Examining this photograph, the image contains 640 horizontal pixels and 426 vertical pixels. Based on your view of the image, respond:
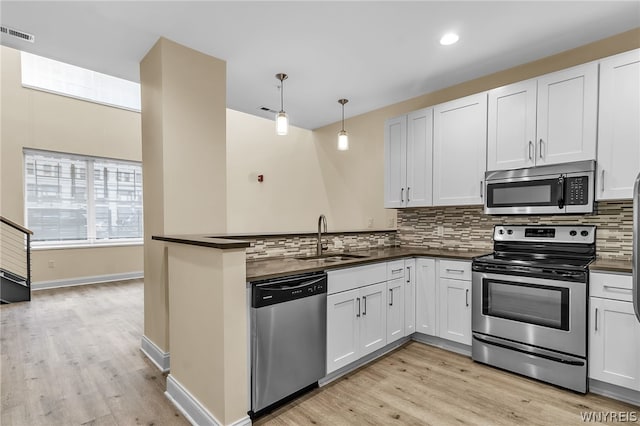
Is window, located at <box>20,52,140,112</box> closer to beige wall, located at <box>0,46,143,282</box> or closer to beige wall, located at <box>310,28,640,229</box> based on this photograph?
beige wall, located at <box>0,46,143,282</box>

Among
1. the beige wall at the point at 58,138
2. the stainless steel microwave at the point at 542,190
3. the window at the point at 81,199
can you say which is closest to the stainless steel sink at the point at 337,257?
the stainless steel microwave at the point at 542,190

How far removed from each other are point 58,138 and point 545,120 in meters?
7.02

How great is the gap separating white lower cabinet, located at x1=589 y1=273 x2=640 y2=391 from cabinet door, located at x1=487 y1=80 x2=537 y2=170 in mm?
1119

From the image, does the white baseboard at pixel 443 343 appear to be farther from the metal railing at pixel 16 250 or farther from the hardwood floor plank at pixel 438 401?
the metal railing at pixel 16 250

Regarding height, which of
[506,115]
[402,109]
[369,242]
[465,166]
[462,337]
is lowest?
[462,337]

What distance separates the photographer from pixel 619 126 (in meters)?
2.36

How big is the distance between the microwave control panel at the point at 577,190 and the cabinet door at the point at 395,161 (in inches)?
59.4

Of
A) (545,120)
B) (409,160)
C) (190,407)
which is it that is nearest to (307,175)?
(409,160)

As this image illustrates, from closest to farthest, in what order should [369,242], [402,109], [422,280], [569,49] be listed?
[569,49] < [422,280] < [369,242] < [402,109]

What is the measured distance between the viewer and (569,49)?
9.43ft

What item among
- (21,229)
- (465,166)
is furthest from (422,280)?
(21,229)

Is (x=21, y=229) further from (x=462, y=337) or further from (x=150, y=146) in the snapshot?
(x=462, y=337)

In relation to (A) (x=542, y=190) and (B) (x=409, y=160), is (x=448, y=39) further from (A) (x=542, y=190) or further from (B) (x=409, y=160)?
(A) (x=542, y=190)

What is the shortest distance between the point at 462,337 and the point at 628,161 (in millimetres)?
1880
